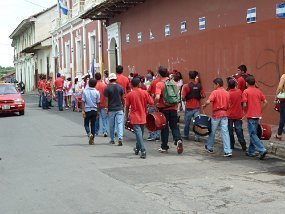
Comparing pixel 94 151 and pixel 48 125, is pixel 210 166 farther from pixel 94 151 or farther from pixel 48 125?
pixel 48 125

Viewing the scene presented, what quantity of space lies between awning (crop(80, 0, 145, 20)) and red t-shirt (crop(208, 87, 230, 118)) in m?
13.3

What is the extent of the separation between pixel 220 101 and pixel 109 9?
16.0 meters

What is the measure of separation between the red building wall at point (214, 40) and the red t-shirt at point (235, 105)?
3222 mm

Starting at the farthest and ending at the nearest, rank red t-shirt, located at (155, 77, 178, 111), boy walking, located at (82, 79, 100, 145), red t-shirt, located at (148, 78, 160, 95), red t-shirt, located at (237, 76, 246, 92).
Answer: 1. red t-shirt, located at (237, 76, 246, 92)
2. boy walking, located at (82, 79, 100, 145)
3. red t-shirt, located at (148, 78, 160, 95)
4. red t-shirt, located at (155, 77, 178, 111)

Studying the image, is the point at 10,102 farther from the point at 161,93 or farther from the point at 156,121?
the point at 156,121

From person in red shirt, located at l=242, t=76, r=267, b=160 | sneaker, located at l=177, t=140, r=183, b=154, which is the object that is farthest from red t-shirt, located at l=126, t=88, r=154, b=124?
person in red shirt, located at l=242, t=76, r=267, b=160

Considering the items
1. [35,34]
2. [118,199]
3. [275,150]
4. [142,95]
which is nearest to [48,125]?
[142,95]

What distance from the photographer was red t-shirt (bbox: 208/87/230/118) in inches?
387

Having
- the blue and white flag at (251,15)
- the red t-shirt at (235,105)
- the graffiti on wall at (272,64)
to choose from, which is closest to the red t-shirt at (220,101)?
the red t-shirt at (235,105)

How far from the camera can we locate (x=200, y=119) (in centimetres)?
1034

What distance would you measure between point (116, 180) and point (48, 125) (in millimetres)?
9108

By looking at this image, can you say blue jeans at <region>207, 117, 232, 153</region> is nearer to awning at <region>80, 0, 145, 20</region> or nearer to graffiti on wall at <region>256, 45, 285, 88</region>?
graffiti on wall at <region>256, 45, 285, 88</region>

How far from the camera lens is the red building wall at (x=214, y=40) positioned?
43.8ft

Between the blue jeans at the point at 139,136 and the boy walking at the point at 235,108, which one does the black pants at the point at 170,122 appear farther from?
the boy walking at the point at 235,108
